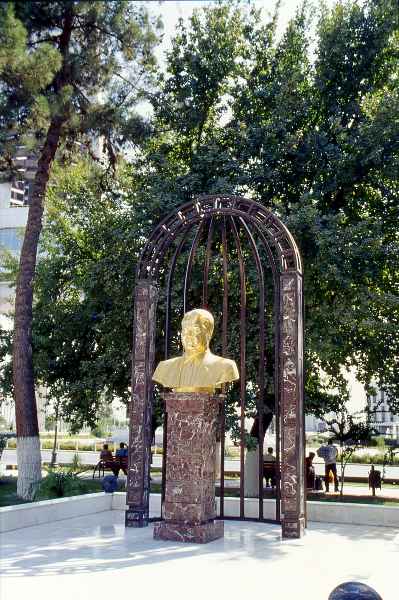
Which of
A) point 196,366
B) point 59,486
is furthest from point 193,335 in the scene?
point 59,486

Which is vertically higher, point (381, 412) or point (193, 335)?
point (193, 335)

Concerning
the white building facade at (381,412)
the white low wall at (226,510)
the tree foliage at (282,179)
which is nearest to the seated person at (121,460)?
the tree foliage at (282,179)

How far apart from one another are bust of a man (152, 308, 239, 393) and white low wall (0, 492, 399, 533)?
243 cm

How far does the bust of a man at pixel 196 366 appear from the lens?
680cm

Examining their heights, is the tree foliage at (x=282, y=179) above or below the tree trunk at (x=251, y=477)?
above

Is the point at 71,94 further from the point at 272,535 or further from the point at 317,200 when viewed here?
the point at 272,535

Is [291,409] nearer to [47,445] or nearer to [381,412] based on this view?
[381,412]

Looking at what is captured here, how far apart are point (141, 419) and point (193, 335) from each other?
1512 millimetres

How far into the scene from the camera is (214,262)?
11039mm

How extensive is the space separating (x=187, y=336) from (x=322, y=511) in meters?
3.63

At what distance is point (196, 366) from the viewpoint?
693 centimetres

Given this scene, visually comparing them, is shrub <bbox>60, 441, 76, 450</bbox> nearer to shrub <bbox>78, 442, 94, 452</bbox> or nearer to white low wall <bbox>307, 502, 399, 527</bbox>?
shrub <bbox>78, 442, 94, 452</bbox>

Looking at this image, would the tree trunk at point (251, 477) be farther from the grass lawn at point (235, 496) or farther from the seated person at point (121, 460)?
the seated person at point (121, 460)

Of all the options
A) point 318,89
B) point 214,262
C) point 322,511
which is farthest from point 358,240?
point 322,511
